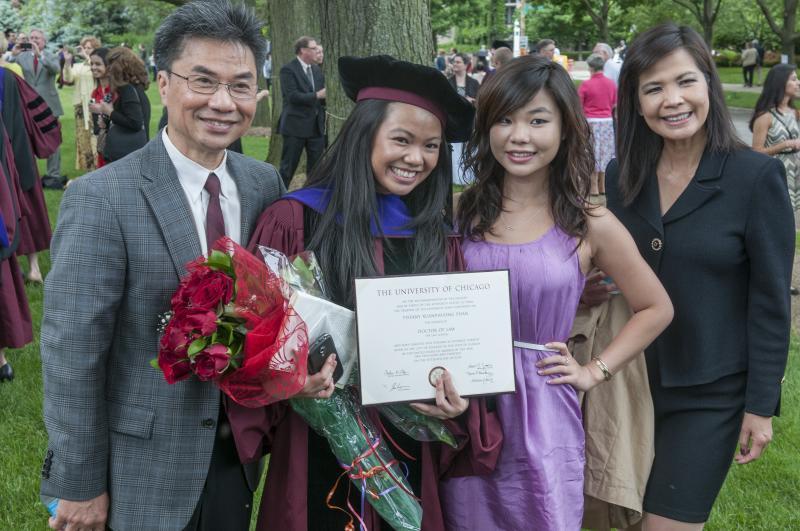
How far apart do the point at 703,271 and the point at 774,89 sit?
636 cm

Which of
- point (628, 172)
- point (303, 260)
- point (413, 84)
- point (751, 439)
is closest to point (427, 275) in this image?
point (303, 260)

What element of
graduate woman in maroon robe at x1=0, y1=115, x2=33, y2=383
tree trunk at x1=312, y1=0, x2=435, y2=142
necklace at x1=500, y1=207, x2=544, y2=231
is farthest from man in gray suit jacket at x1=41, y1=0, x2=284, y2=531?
graduate woman in maroon robe at x1=0, y1=115, x2=33, y2=383

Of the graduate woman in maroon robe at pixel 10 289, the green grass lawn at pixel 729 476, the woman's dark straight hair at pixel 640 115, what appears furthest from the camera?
the graduate woman in maroon robe at pixel 10 289

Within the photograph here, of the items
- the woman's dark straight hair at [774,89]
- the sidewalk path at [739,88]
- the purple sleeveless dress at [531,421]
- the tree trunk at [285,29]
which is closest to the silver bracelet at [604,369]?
the purple sleeveless dress at [531,421]

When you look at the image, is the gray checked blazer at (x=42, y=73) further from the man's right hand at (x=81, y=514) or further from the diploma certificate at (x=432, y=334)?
the diploma certificate at (x=432, y=334)

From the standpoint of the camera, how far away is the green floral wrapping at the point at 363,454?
7.63 feet

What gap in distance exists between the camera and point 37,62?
43.1 ft

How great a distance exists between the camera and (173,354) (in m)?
2.03

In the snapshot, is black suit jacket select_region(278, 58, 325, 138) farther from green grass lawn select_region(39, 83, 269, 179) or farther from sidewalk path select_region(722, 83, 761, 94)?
sidewalk path select_region(722, 83, 761, 94)

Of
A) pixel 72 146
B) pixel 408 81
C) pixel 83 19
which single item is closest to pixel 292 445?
pixel 408 81

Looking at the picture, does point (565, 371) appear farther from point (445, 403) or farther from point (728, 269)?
point (728, 269)

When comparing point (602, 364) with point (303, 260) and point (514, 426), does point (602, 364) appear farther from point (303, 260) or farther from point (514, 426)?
point (303, 260)

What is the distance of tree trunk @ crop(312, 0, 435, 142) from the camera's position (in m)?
3.91

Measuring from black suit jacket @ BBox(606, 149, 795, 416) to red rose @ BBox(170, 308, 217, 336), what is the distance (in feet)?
4.93
